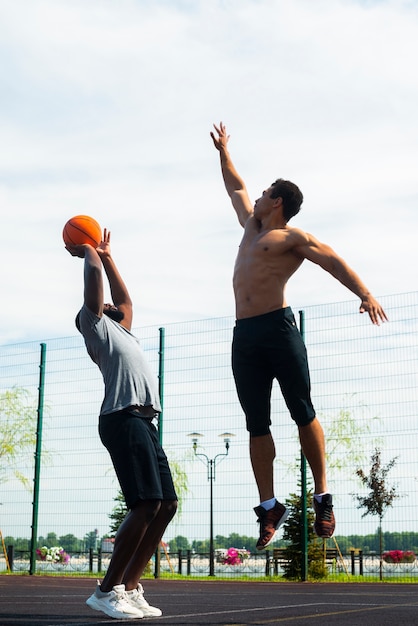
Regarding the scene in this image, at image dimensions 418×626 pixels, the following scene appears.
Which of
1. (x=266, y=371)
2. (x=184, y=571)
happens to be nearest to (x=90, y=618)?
(x=266, y=371)

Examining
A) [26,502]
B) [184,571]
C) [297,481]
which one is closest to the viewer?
[297,481]

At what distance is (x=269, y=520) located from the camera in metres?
4.72

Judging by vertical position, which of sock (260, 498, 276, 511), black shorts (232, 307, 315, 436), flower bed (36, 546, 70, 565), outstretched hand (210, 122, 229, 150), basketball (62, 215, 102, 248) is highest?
outstretched hand (210, 122, 229, 150)

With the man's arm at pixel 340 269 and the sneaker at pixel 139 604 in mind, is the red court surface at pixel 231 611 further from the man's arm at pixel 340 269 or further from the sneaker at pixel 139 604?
the man's arm at pixel 340 269

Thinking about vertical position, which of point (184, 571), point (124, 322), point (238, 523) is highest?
point (124, 322)

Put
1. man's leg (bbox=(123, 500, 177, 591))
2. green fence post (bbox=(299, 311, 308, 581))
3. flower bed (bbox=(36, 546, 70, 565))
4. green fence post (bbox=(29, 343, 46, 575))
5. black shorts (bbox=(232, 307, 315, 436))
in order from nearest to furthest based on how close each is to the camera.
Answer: black shorts (bbox=(232, 307, 315, 436)) → man's leg (bbox=(123, 500, 177, 591)) → green fence post (bbox=(299, 311, 308, 581)) → green fence post (bbox=(29, 343, 46, 575)) → flower bed (bbox=(36, 546, 70, 565))

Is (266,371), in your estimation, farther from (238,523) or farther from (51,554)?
(51,554)

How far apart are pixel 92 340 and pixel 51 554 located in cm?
872

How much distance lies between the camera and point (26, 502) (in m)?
12.1

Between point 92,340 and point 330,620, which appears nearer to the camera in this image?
point 330,620

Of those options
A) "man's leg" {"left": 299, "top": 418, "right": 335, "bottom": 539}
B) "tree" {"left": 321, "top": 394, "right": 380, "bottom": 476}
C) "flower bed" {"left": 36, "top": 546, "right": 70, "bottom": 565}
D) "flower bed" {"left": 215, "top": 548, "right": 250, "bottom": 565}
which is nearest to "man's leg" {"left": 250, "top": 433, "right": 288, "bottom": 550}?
"man's leg" {"left": 299, "top": 418, "right": 335, "bottom": 539}

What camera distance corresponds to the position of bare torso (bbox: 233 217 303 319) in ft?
15.2

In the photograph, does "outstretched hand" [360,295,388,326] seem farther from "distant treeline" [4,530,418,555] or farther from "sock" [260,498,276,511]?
"distant treeline" [4,530,418,555]

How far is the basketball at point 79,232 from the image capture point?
17.7 ft
